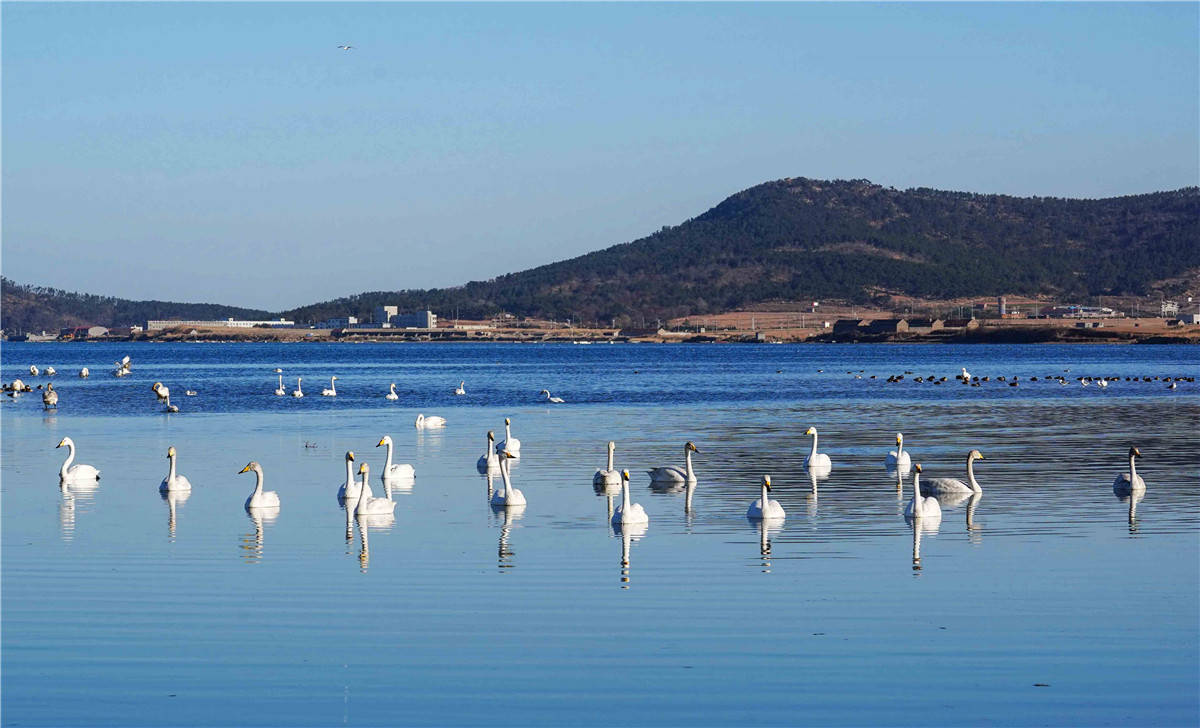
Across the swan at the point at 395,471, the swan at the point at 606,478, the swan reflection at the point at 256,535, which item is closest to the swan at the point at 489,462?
the swan at the point at 395,471

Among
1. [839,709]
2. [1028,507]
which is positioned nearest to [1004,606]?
[839,709]

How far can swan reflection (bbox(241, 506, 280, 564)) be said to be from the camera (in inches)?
741

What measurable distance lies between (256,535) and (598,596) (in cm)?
661

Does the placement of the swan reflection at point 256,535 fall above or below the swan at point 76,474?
below

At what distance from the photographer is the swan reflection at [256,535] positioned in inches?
741

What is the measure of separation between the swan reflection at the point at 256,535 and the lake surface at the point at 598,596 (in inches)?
3.8

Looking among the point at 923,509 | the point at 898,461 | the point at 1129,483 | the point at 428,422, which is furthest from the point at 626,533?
the point at 428,422

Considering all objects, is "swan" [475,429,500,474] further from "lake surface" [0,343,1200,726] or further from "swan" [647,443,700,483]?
"swan" [647,443,700,483]

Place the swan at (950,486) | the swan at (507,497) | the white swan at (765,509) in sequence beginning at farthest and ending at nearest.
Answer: the swan at (950,486) < the swan at (507,497) < the white swan at (765,509)

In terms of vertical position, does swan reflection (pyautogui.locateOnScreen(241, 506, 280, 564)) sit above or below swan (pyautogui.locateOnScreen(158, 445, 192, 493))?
below

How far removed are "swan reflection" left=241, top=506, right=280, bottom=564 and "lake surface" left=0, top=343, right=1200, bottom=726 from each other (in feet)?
0.32

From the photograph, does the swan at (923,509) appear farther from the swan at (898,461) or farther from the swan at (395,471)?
the swan at (395,471)

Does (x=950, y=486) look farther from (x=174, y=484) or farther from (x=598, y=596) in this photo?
(x=174, y=484)

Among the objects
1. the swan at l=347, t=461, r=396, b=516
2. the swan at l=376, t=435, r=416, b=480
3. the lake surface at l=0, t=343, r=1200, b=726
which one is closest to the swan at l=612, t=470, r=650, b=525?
the lake surface at l=0, t=343, r=1200, b=726
